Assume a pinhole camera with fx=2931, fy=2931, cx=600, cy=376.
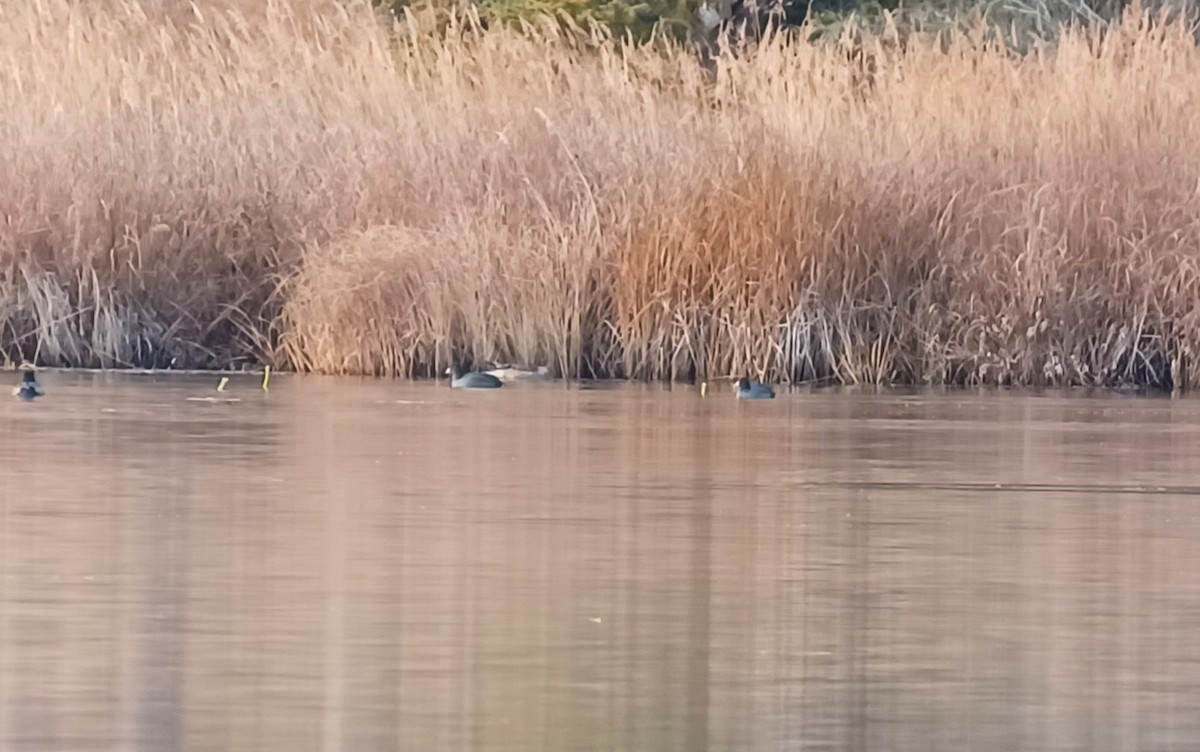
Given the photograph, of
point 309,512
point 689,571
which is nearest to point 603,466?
point 309,512

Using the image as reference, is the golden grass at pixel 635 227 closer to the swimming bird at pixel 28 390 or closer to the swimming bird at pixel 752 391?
the swimming bird at pixel 752 391

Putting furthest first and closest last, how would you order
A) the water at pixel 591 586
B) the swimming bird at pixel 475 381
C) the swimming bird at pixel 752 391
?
the swimming bird at pixel 475 381, the swimming bird at pixel 752 391, the water at pixel 591 586

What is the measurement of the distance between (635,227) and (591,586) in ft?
24.2

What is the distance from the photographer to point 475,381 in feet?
42.0

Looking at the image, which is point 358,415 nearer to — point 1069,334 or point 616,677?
point 1069,334

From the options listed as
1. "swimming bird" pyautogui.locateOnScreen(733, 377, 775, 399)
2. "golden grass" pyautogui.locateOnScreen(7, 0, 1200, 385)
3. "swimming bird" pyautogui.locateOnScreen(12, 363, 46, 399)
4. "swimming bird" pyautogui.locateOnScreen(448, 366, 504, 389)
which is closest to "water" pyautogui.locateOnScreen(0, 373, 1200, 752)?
"swimming bird" pyautogui.locateOnScreen(12, 363, 46, 399)

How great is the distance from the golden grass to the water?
99.9 inches

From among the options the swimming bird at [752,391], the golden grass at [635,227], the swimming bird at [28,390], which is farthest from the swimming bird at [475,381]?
the swimming bird at [28,390]

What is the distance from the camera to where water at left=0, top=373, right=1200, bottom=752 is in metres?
4.65

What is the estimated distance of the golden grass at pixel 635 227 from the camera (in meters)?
13.3

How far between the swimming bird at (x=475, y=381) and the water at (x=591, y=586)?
6.38ft

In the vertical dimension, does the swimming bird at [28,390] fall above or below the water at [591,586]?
below

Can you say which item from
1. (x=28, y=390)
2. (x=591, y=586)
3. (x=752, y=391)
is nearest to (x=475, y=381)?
(x=752, y=391)

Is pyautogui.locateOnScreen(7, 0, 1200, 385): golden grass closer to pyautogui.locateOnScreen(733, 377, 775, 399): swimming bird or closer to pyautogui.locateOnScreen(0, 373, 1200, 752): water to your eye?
pyautogui.locateOnScreen(733, 377, 775, 399): swimming bird
